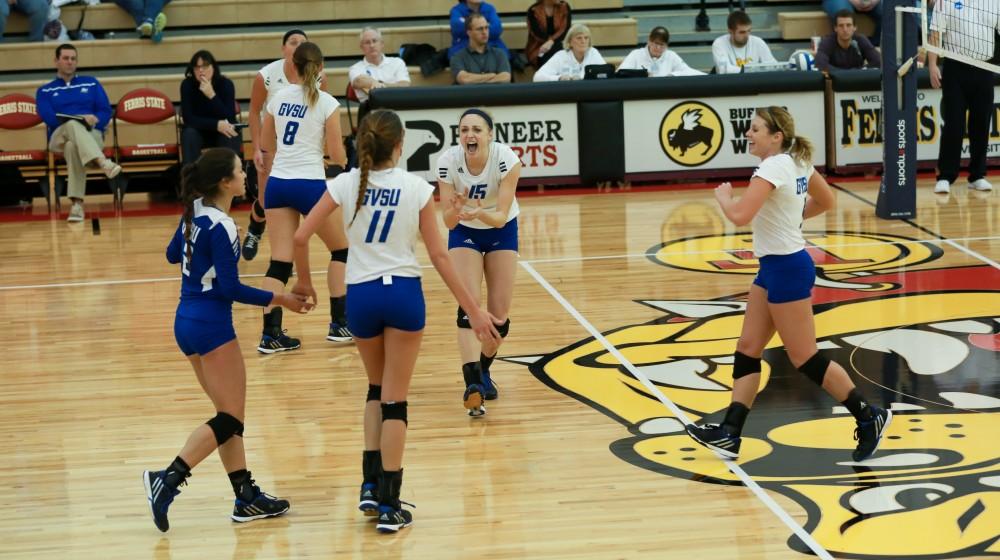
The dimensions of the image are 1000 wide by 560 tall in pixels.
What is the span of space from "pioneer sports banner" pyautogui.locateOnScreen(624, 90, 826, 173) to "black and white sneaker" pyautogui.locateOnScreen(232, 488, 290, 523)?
9.64 metres

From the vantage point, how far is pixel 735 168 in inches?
596

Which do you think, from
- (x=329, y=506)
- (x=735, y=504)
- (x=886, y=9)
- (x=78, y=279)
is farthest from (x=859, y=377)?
(x=78, y=279)

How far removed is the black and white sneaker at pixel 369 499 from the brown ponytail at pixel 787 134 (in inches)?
97.6

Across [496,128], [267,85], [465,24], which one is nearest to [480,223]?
[267,85]

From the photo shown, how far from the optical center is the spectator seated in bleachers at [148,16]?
17.2m

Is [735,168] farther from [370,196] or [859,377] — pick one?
[370,196]

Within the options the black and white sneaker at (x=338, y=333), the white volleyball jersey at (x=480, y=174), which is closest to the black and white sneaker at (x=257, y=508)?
the white volleyball jersey at (x=480, y=174)

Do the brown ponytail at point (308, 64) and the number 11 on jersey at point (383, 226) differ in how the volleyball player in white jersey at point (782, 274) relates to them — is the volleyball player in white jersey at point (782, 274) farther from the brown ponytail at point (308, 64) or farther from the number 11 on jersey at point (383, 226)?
the brown ponytail at point (308, 64)

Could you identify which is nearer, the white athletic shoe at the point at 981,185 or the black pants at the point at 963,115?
the black pants at the point at 963,115

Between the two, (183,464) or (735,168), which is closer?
(183,464)

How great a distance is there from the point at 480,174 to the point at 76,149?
27.8ft

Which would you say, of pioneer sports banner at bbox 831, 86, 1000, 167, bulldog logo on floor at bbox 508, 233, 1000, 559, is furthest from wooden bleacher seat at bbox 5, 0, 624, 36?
bulldog logo on floor at bbox 508, 233, 1000, 559

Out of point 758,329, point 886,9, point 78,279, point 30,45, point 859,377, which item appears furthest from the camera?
point 30,45

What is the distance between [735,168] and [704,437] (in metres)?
8.99
